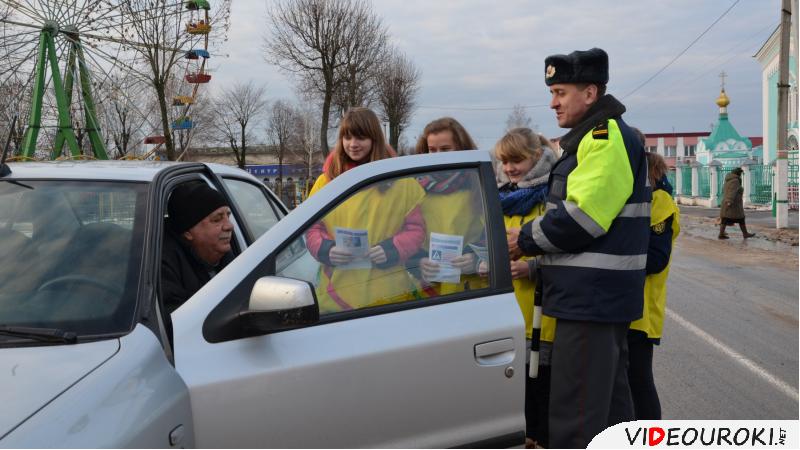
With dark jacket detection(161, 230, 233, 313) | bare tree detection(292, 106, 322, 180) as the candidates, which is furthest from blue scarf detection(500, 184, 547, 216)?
bare tree detection(292, 106, 322, 180)

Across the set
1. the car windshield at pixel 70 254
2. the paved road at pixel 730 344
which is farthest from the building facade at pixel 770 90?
the car windshield at pixel 70 254

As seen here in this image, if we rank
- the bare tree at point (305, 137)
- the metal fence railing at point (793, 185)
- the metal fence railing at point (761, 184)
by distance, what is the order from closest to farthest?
the metal fence railing at point (793, 185)
the metal fence railing at point (761, 184)
the bare tree at point (305, 137)

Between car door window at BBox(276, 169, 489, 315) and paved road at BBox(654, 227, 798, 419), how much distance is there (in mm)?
2709

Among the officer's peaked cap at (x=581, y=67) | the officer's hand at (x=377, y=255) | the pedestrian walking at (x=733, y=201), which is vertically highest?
the officer's peaked cap at (x=581, y=67)

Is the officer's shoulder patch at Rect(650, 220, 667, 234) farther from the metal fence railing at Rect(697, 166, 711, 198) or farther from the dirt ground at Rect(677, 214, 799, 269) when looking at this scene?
the metal fence railing at Rect(697, 166, 711, 198)

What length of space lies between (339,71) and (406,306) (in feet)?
111

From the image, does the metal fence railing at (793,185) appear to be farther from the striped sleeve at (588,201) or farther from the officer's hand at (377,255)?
the officer's hand at (377,255)

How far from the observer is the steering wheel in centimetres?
236

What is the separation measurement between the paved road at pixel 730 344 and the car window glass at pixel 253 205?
2827mm

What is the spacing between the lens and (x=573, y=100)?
3.02m

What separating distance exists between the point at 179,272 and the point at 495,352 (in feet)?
4.44

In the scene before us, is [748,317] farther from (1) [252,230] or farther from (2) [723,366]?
(1) [252,230]

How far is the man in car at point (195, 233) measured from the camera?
2.97 meters

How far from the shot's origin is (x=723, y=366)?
580 centimetres
